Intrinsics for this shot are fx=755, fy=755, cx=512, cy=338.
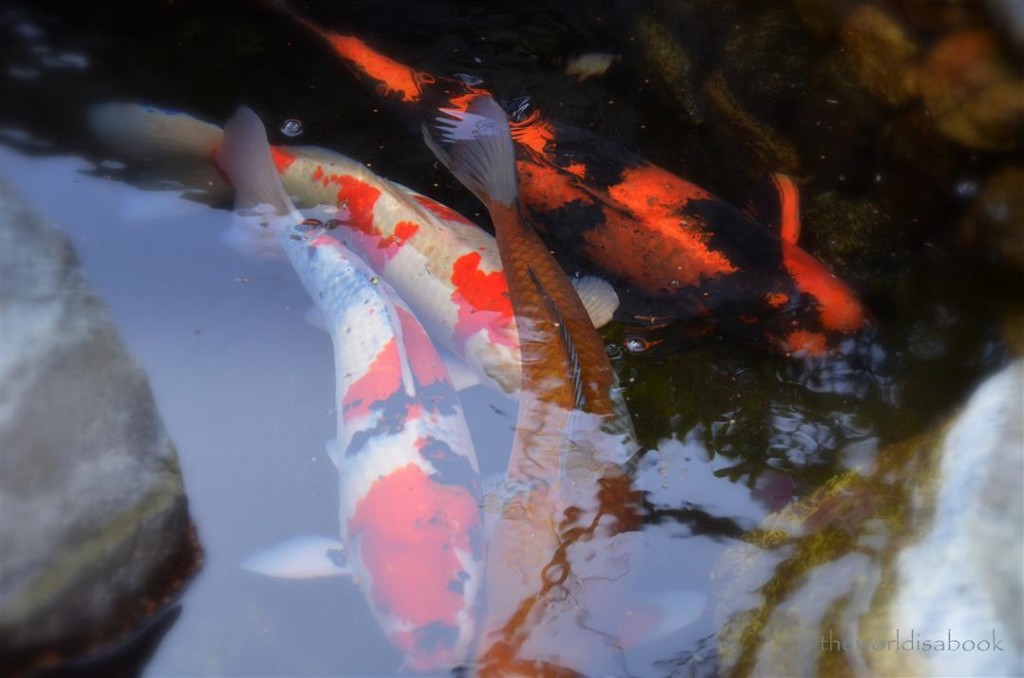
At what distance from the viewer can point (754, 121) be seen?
3.31 metres

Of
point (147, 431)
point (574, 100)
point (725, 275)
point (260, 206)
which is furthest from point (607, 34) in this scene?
point (147, 431)

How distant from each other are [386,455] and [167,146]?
171cm

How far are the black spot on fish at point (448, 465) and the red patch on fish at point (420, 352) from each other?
0.90 feet

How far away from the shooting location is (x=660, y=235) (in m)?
3.08

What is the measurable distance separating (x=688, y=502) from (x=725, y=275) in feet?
3.08

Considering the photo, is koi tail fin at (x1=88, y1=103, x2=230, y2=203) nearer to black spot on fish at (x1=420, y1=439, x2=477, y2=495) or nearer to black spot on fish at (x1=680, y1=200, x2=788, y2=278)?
black spot on fish at (x1=420, y1=439, x2=477, y2=495)

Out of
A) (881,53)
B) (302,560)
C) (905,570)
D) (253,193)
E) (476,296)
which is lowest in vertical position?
(302,560)

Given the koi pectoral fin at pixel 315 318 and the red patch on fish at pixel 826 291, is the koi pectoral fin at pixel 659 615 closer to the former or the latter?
the red patch on fish at pixel 826 291

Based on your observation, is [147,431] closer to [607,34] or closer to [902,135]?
[607,34]

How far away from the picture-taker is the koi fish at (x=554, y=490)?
224cm

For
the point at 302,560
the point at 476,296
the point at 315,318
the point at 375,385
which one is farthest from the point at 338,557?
the point at 476,296

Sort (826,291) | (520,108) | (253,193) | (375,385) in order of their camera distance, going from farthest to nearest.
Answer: (520,108)
(253,193)
(826,291)
(375,385)

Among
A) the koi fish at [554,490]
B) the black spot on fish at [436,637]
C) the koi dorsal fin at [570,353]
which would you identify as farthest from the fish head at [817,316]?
the black spot on fish at [436,637]

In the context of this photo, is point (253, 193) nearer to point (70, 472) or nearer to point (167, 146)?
point (167, 146)
